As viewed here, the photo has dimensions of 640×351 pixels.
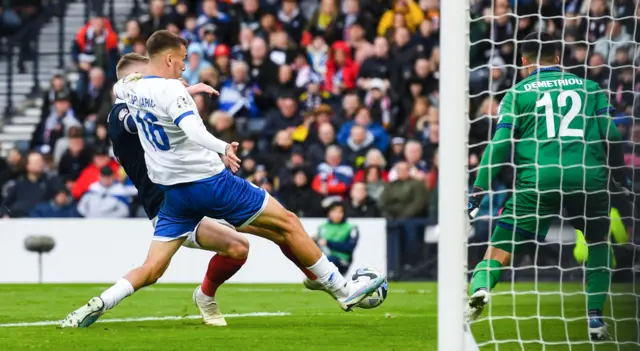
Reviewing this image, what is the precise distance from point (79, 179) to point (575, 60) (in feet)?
22.8

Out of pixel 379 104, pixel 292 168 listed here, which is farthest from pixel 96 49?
pixel 379 104

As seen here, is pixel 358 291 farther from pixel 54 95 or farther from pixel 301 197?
pixel 54 95

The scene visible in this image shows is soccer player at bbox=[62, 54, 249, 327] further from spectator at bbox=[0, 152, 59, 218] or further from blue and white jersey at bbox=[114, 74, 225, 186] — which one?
spectator at bbox=[0, 152, 59, 218]

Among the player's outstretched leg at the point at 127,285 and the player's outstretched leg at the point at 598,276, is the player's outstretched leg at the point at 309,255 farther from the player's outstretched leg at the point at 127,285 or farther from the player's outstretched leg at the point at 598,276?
the player's outstretched leg at the point at 598,276

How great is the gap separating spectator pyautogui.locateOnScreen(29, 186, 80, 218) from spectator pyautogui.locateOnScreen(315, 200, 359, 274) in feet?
11.3

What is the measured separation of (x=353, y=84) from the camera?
702 inches

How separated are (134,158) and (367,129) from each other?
8.27m

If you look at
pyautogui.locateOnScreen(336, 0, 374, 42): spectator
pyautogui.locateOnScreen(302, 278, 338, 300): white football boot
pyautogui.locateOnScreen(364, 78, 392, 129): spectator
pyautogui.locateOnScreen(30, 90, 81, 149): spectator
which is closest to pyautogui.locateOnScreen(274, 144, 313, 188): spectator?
pyautogui.locateOnScreen(364, 78, 392, 129): spectator

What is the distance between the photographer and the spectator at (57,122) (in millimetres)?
18281

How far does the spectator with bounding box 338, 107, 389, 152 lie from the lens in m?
16.7

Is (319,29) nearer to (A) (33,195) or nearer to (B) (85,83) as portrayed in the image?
(B) (85,83)

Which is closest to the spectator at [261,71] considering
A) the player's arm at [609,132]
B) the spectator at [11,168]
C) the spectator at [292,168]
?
the spectator at [292,168]

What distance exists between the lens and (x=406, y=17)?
18.3 meters

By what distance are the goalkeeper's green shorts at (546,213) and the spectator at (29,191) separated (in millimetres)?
9575
